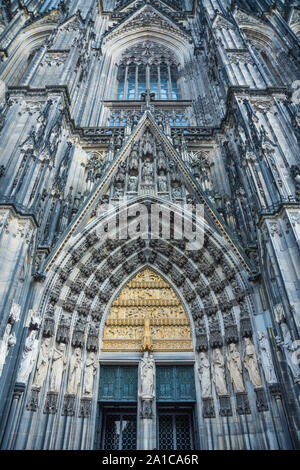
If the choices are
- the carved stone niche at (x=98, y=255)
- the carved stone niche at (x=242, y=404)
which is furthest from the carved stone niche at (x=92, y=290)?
the carved stone niche at (x=242, y=404)

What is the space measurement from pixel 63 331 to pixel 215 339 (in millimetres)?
3651

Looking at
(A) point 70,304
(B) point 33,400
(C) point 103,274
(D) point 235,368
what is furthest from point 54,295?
(D) point 235,368

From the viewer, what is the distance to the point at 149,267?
10102mm

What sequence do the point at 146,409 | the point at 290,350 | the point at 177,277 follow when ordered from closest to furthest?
the point at 290,350 → the point at 146,409 → the point at 177,277

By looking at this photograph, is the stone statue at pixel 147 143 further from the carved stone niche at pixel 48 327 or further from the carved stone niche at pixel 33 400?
the carved stone niche at pixel 33 400

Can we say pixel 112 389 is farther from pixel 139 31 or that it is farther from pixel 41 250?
pixel 139 31

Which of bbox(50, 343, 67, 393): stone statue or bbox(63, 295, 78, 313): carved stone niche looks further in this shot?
bbox(63, 295, 78, 313): carved stone niche

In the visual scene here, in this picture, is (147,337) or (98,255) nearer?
(147,337)

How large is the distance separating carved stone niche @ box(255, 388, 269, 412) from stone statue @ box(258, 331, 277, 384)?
1.19ft

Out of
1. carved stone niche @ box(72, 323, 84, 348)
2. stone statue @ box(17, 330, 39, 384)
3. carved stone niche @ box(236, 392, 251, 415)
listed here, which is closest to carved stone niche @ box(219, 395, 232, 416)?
carved stone niche @ box(236, 392, 251, 415)

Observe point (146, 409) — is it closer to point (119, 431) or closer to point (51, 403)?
point (119, 431)

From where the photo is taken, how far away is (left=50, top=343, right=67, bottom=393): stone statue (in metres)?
7.13

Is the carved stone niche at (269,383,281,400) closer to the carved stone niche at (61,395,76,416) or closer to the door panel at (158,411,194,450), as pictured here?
the door panel at (158,411,194,450)
